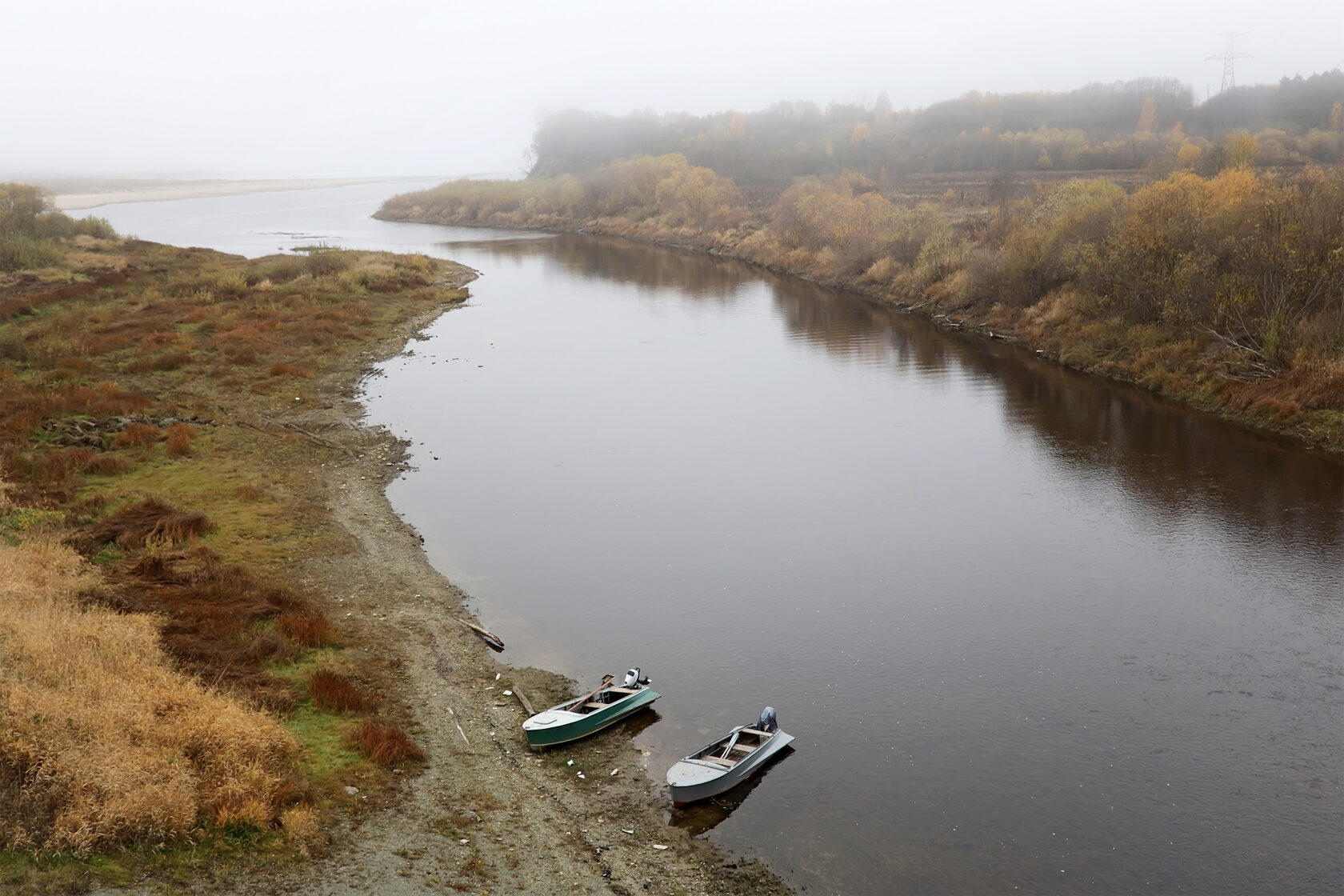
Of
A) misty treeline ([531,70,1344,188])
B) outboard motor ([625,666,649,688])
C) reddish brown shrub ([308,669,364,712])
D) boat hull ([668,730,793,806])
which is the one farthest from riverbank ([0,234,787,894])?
misty treeline ([531,70,1344,188])

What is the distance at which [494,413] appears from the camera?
38.9 metres

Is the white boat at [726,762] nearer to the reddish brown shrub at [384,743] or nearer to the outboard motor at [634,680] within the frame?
the outboard motor at [634,680]

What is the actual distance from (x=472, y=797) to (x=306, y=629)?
612 cm

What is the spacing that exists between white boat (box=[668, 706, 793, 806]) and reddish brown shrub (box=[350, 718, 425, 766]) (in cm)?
416

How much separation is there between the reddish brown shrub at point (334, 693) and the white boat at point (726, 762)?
561cm

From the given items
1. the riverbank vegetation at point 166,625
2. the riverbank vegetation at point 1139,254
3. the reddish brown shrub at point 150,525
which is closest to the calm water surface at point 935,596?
the riverbank vegetation at point 1139,254

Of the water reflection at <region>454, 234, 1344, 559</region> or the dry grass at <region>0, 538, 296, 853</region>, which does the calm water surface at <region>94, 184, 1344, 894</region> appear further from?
the dry grass at <region>0, 538, 296, 853</region>

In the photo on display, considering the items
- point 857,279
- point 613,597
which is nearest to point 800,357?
point 857,279

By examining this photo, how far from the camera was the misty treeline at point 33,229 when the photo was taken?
65562mm

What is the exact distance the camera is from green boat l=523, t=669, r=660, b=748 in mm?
16109

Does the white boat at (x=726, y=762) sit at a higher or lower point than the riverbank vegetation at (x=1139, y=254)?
lower

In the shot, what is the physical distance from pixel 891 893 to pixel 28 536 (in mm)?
19160

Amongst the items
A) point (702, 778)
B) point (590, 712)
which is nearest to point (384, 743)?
point (590, 712)

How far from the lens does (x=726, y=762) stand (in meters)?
14.9
